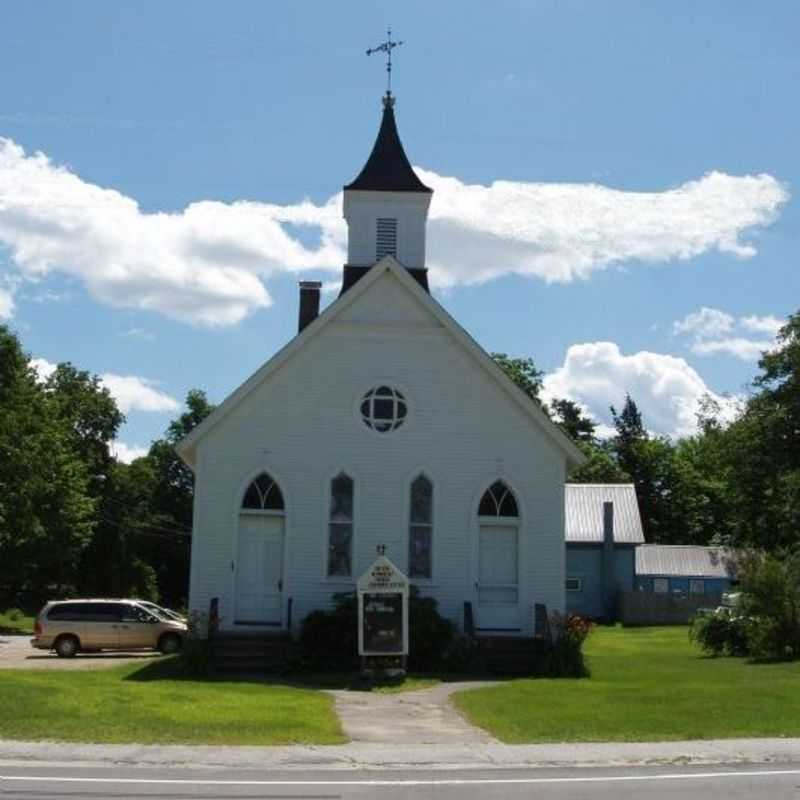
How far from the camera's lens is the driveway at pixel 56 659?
86.8ft

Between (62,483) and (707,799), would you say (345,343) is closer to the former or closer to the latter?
(707,799)

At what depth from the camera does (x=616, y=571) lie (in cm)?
5706

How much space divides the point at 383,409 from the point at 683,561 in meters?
40.1

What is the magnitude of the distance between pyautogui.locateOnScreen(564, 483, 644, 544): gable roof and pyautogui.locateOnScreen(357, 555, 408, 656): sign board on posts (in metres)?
35.0

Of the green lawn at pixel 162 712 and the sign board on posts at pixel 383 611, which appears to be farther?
the sign board on posts at pixel 383 611

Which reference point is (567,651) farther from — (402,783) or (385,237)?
(402,783)

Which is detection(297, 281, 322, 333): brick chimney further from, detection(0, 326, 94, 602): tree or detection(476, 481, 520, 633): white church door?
detection(0, 326, 94, 602): tree

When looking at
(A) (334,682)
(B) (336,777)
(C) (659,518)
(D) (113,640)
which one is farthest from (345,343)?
(C) (659,518)

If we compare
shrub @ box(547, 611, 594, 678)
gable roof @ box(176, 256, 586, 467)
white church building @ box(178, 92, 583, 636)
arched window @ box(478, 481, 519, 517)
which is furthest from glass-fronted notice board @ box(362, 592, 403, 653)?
gable roof @ box(176, 256, 586, 467)

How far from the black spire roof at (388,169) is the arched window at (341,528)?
7.89m

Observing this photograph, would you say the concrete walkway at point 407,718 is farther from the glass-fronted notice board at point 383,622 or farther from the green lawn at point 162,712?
the glass-fronted notice board at point 383,622

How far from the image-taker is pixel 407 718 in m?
16.7

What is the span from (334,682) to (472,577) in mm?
4624

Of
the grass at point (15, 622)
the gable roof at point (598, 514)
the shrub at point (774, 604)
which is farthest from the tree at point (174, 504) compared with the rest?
the shrub at point (774, 604)
